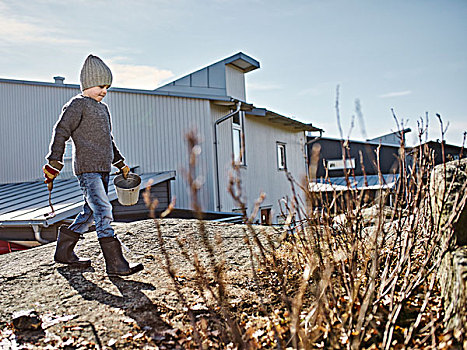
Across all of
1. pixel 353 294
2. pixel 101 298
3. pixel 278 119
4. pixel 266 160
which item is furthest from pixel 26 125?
pixel 353 294

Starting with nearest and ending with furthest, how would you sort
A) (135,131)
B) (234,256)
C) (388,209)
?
(234,256) → (388,209) → (135,131)

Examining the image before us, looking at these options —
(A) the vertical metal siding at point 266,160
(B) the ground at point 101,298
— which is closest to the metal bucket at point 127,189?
(B) the ground at point 101,298

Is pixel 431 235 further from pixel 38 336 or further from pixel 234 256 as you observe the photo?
pixel 38 336

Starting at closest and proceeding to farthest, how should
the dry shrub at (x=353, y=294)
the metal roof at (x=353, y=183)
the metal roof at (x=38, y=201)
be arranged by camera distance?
the dry shrub at (x=353, y=294) → the metal roof at (x=353, y=183) → the metal roof at (x=38, y=201)

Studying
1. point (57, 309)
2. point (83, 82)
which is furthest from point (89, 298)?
point (83, 82)

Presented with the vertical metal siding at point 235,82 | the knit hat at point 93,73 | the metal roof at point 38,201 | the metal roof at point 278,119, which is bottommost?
the metal roof at point 38,201

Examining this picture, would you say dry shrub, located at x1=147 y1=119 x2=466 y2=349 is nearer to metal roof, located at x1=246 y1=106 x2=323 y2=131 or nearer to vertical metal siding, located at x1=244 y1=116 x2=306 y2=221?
vertical metal siding, located at x1=244 y1=116 x2=306 y2=221

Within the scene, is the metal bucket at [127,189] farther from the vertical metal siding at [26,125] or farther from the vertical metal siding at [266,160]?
the vertical metal siding at [266,160]

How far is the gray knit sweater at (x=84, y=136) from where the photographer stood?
4973mm

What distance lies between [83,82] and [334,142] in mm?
26976

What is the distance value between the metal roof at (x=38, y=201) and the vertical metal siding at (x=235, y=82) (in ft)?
17.3

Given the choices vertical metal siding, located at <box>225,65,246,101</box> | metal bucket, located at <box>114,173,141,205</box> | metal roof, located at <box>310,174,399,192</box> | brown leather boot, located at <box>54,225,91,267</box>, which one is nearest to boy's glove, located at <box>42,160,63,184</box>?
brown leather boot, located at <box>54,225,91,267</box>

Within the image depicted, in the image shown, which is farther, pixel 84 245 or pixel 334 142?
pixel 334 142

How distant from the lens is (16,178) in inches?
607
